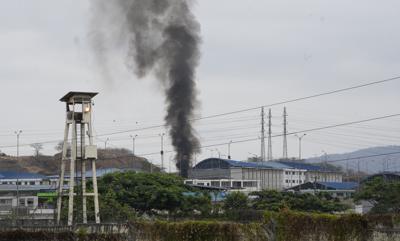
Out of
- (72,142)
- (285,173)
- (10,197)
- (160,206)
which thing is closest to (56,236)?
(72,142)

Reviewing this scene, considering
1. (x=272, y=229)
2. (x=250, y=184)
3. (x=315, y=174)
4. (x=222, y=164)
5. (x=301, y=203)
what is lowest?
(x=301, y=203)

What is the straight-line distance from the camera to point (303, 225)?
19562 mm

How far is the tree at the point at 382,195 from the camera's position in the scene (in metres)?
55.1

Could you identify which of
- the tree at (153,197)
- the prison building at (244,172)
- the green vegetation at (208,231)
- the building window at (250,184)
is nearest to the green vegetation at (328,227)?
the green vegetation at (208,231)

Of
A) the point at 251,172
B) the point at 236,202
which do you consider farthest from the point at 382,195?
the point at 251,172

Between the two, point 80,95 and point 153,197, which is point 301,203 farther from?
point 80,95

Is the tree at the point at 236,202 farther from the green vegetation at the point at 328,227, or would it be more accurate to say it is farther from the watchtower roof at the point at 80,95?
the green vegetation at the point at 328,227

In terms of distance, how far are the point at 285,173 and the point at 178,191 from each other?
2376 inches

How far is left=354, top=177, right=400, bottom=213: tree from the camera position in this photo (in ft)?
181

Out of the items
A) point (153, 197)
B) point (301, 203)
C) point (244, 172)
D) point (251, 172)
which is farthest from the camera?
point (251, 172)

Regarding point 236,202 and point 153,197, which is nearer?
point 153,197

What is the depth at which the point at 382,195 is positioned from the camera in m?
57.2

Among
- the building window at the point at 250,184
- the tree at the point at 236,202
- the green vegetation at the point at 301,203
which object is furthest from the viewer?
the building window at the point at 250,184

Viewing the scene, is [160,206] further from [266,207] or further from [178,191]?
[266,207]
